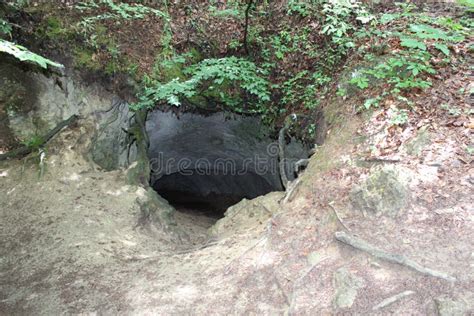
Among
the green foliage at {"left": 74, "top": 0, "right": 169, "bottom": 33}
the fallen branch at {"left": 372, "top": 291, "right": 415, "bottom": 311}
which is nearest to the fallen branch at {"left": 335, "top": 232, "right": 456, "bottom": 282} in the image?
the fallen branch at {"left": 372, "top": 291, "right": 415, "bottom": 311}

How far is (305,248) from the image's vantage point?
403 cm

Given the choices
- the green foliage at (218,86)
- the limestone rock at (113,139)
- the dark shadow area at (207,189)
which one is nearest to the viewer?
the green foliage at (218,86)

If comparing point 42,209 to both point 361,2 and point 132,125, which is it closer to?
point 132,125

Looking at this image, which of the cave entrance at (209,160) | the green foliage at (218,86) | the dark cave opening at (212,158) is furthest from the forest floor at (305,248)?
the dark cave opening at (212,158)

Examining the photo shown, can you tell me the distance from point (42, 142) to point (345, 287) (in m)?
5.48

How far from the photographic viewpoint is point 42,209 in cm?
561

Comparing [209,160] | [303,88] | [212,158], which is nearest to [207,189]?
[209,160]

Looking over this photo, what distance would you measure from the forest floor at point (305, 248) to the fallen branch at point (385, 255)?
0.05 m

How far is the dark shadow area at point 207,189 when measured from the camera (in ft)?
40.2

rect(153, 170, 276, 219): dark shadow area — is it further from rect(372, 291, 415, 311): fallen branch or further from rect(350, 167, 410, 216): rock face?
rect(372, 291, 415, 311): fallen branch

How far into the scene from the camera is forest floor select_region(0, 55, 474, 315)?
337 centimetres

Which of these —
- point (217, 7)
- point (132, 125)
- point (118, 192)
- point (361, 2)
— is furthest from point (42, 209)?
point (361, 2)

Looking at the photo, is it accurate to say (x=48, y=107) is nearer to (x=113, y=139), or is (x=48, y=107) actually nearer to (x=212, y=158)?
(x=113, y=139)

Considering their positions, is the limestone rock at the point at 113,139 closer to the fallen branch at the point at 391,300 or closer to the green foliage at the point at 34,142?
the green foliage at the point at 34,142
